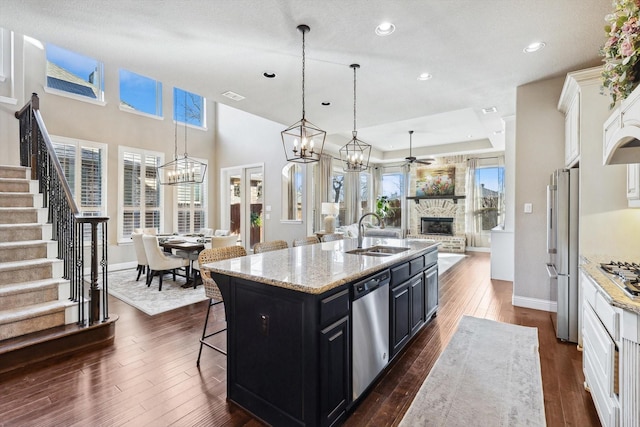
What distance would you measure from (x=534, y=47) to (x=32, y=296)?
5.67 metres

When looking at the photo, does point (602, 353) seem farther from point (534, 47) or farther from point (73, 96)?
point (73, 96)

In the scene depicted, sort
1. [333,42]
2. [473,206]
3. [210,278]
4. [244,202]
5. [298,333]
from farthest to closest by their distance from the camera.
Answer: [473,206], [244,202], [333,42], [210,278], [298,333]

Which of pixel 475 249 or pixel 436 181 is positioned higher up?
pixel 436 181

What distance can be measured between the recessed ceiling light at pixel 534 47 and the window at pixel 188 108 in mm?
7203

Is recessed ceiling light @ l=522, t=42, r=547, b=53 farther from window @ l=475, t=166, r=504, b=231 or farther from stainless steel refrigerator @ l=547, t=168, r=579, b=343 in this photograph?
window @ l=475, t=166, r=504, b=231

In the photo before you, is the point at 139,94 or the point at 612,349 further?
the point at 139,94

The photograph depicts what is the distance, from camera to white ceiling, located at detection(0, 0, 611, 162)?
2525mm

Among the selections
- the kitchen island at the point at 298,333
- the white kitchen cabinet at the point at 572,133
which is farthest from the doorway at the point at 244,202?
the white kitchen cabinet at the point at 572,133

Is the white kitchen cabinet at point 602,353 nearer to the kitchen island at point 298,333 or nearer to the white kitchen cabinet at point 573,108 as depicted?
the kitchen island at point 298,333

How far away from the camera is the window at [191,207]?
7887 millimetres

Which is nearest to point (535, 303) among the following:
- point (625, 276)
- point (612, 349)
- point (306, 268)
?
point (625, 276)

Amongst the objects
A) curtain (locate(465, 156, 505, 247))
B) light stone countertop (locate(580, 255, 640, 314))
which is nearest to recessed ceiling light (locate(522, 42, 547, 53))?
light stone countertop (locate(580, 255, 640, 314))

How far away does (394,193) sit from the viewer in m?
11.0

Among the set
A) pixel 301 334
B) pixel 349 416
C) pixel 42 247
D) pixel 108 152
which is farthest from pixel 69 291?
pixel 108 152
